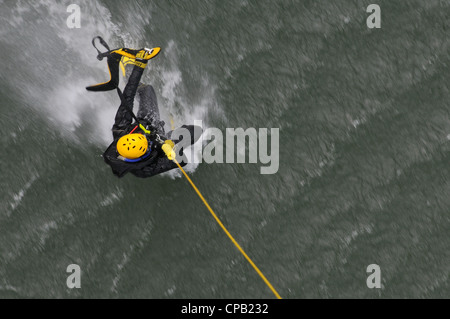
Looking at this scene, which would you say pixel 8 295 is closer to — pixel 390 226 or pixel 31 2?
pixel 31 2

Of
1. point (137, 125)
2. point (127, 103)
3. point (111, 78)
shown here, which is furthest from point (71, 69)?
point (137, 125)

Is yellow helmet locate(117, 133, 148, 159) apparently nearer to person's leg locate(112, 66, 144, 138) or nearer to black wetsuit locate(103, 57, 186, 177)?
black wetsuit locate(103, 57, 186, 177)

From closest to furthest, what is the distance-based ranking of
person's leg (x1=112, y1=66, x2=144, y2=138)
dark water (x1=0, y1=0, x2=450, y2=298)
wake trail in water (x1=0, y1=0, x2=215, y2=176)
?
person's leg (x1=112, y1=66, x2=144, y2=138)
dark water (x1=0, y1=0, x2=450, y2=298)
wake trail in water (x1=0, y1=0, x2=215, y2=176)

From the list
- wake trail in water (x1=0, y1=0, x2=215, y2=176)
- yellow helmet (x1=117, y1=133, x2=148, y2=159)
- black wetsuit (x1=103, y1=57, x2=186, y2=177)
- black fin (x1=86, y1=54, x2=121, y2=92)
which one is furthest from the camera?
wake trail in water (x1=0, y1=0, x2=215, y2=176)

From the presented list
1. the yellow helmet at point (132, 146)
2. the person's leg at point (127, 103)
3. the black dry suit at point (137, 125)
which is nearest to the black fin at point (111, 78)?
the black dry suit at point (137, 125)

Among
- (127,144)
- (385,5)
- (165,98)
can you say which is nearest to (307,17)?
(385,5)

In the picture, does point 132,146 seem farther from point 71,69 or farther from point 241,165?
point 71,69

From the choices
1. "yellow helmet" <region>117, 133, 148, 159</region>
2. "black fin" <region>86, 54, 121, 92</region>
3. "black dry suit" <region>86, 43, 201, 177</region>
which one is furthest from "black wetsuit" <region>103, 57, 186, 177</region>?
"black fin" <region>86, 54, 121, 92</region>
